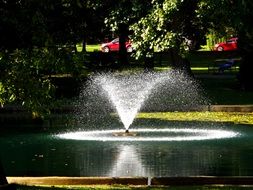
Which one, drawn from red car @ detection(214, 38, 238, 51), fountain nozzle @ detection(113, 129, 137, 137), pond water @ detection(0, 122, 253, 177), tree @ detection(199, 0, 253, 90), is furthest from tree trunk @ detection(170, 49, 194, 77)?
red car @ detection(214, 38, 238, 51)

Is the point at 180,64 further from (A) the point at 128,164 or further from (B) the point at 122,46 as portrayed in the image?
(A) the point at 128,164

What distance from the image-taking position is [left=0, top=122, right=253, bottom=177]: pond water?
1650 cm

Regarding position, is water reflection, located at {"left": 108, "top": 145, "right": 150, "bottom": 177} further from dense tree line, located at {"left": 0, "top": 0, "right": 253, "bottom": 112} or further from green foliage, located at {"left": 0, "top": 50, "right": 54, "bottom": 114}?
green foliage, located at {"left": 0, "top": 50, "right": 54, "bottom": 114}

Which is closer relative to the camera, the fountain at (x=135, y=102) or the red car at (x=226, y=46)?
the fountain at (x=135, y=102)

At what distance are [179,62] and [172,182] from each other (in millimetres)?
28571

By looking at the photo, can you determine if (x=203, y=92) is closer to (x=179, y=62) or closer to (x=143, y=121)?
(x=179, y=62)

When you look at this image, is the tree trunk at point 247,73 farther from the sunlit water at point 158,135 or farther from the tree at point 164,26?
the sunlit water at point 158,135

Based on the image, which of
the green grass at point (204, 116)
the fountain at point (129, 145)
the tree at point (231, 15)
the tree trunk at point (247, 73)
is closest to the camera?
the fountain at point (129, 145)

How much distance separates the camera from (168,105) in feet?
108

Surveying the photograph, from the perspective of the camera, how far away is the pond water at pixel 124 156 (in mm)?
16500

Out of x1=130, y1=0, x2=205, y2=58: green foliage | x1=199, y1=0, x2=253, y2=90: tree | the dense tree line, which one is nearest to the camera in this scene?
the dense tree line

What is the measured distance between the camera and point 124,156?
62.5 feet

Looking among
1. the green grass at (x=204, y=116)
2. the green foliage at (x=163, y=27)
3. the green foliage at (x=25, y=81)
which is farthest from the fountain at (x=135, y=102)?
the green foliage at (x=25, y=81)

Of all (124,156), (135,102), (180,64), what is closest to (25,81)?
(124,156)
